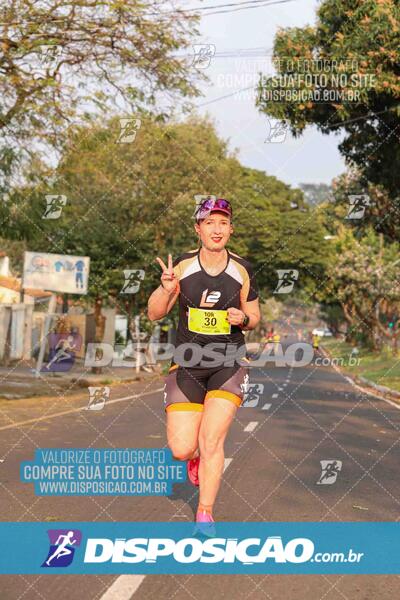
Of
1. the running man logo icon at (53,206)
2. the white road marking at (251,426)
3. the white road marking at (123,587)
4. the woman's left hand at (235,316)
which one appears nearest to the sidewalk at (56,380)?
the running man logo icon at (53,206)

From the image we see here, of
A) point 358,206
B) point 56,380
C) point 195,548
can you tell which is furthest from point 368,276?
point 195,548

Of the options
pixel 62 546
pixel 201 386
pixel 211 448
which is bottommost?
pixel 62 546

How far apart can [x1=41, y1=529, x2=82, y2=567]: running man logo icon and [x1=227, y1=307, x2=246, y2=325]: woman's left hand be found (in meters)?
1.79

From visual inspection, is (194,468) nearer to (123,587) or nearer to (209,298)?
(209,298)

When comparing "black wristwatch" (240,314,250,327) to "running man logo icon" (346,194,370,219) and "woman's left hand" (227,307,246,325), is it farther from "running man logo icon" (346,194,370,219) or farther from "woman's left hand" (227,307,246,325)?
"running man logo icon" (346,194,370,219)

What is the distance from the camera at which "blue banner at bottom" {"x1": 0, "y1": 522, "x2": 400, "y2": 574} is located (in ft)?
20.3

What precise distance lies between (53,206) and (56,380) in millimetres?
9940

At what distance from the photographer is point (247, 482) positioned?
9.63 m

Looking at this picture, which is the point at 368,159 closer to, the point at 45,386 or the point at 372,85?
the point at 372,85

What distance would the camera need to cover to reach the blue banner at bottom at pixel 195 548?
244 inches

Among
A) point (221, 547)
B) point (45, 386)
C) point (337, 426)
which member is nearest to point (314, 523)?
point (221, 547)

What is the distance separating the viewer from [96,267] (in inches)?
1495

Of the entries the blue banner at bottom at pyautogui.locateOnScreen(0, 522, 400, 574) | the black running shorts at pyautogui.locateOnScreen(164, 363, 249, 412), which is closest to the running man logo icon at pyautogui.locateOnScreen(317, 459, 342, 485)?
the blue banner at bottom at pyautogui.locateOnScreen(0, 522, 400, 574)

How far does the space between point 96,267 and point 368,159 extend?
15896 millimetres
